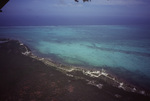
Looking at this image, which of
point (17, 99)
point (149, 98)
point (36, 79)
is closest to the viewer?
point (17, 99)

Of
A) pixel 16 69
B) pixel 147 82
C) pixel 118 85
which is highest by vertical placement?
pixel 16 69

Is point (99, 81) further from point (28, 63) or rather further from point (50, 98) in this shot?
point (28, 63)

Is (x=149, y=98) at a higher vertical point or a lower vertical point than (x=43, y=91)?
lower

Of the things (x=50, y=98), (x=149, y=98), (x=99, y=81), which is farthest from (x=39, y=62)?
(x=149, y=98)

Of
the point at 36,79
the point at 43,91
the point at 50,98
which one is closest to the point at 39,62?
the point at 36,79

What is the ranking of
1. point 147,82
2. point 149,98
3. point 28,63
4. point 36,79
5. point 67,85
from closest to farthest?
point 149,98
point 67,85
point 36,79
point 147,82
point 28,63

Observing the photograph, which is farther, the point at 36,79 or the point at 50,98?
the point at 36,79

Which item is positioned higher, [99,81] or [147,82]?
[99,81]

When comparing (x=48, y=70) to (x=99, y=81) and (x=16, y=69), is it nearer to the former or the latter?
(x=16, y=69)

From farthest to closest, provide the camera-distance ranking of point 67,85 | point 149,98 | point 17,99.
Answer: point 67,85 → point 149,98 → point 17,99
